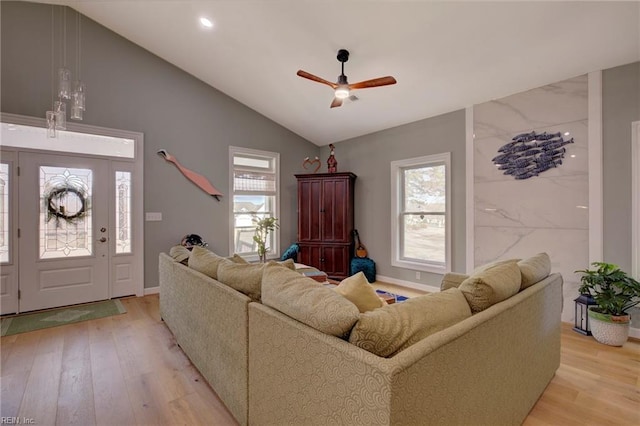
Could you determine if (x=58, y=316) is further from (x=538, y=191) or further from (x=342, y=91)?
(x=538, y=191)

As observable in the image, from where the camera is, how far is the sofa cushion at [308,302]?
1.10 m

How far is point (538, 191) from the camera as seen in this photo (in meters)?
3.47

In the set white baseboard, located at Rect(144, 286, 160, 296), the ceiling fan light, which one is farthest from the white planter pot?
white baseboard, located at Rect(144, 286, 160, 296)

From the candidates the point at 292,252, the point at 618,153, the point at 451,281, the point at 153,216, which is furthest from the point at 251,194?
the point at 618,153

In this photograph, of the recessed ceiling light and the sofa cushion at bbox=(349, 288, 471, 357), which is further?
the recessed ceiling light

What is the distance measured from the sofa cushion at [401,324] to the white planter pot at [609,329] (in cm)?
258

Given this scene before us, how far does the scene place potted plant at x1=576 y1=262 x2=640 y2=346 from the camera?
2.71 m

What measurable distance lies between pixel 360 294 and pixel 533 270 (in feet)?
4.37

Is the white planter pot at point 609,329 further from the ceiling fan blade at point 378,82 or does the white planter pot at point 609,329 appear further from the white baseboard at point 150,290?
the white baseboard at point 150,290

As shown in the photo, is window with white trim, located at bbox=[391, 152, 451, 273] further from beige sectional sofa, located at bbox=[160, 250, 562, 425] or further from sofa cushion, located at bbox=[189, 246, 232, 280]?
sofa cushion, located at bbox=[189, 246, 232, 280]

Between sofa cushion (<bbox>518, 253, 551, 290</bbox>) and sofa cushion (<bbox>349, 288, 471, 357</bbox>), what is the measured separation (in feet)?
2.72

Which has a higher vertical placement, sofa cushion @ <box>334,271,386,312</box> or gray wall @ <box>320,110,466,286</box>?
gray wall @ <box>320,110,466,286</box>

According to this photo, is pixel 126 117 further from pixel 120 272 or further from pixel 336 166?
pixel 336 166

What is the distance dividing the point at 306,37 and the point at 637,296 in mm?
4241
